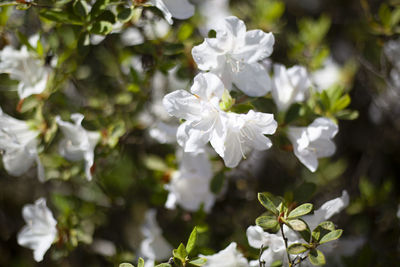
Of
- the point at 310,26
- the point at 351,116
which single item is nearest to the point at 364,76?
the point at 310,26

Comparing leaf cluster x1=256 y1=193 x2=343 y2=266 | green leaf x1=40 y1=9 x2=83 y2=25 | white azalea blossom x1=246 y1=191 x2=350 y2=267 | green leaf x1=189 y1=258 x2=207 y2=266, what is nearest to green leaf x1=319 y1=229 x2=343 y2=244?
leaf cluster x1=256 y1=193 x2=343 y2=266

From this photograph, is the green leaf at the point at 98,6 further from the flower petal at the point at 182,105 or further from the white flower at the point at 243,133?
the white flower at the point at 243,133

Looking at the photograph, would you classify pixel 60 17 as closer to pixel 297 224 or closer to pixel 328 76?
pixel 297 224

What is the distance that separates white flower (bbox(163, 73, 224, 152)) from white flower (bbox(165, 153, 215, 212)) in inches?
15.9

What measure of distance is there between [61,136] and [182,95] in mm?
754

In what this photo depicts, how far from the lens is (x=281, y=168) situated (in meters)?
2.16

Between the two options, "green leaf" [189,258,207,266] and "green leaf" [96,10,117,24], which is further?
"green leaf" [96,10,117,24]

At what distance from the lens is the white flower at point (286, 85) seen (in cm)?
142

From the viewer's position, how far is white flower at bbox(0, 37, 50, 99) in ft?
4.88

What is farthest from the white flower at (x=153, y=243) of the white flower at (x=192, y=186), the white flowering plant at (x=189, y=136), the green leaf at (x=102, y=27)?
the green leaf at (x=102, y=27)

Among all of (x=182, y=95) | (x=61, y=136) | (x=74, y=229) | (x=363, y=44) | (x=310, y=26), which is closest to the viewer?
(x=182, y=95)

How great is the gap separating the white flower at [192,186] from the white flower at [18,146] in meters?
0.51

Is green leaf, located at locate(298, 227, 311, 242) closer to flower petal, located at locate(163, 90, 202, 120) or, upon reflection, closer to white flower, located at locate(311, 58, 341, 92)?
flower petal, located at locate(163, 90, 202, 120)

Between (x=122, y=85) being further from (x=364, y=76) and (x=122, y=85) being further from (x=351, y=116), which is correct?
(x=364, y=76)
